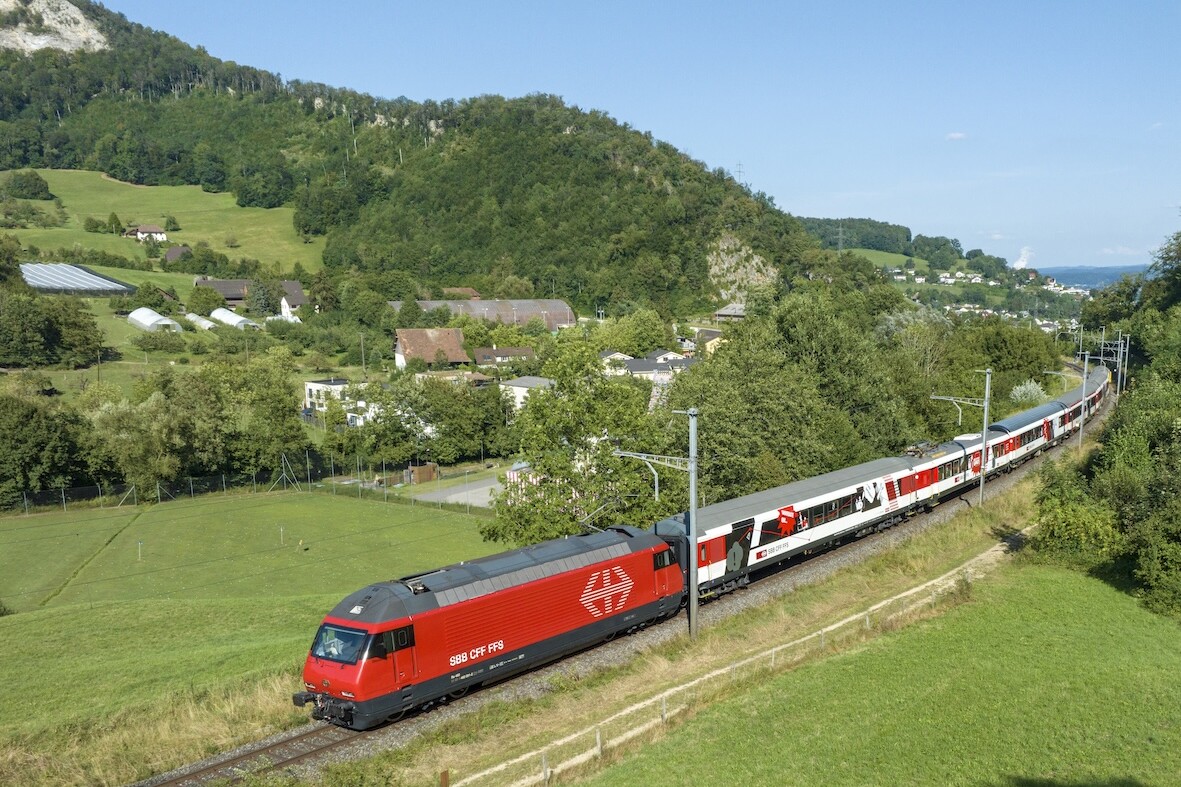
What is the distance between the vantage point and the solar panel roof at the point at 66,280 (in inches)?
5153

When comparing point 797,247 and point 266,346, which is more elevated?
point 797,247

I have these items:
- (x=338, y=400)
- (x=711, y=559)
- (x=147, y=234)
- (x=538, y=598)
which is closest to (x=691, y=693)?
(x=538, y=598)

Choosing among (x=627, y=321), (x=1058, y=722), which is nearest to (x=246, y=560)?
(x=1058, y=722)

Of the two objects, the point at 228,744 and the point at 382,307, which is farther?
the point at 382,307

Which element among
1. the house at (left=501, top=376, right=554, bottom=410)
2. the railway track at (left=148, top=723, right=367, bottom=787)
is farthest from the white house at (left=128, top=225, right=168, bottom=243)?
the railway track at (left=148, top=723, right=367, bottom=787)

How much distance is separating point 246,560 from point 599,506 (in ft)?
90.7

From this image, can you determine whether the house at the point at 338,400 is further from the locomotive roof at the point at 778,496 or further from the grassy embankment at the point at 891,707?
the grassy embankment at the point at 891,707

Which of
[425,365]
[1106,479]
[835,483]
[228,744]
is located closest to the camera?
[228,744]

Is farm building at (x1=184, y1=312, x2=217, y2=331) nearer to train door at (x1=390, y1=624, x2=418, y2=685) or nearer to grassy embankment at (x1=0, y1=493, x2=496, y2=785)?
grassy embankment at (x1=0, y1=493, x2=496, y2=785)

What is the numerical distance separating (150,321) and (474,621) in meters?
117

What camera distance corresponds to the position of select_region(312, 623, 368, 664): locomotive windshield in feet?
66.8

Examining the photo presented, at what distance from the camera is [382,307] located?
14350cm

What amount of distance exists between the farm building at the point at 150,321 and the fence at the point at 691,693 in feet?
369

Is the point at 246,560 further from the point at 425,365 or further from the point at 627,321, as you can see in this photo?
the point at 627,321
